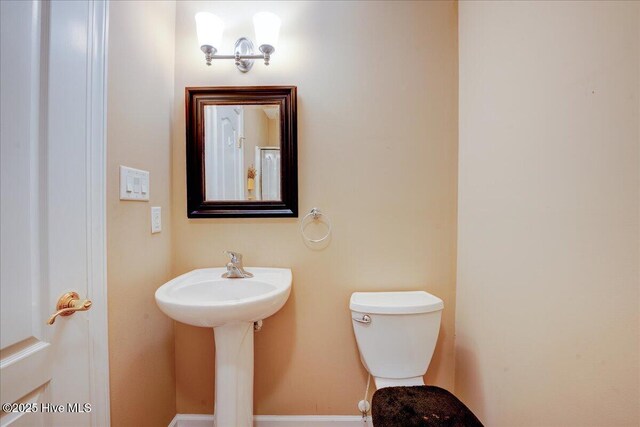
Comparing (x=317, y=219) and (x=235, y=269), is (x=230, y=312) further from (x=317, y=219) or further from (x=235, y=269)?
(x=317, y=219)

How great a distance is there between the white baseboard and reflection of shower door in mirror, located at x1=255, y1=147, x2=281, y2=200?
110cm

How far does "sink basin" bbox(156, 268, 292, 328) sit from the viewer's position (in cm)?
80

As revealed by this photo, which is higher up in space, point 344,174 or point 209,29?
point 209,29

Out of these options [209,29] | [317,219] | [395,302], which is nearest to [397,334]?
[395,302]

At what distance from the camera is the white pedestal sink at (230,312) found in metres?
0.81

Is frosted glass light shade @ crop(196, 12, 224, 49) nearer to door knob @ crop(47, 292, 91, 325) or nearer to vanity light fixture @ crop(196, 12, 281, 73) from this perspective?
vanity light fixture @ crop(196, 12, 281, 73)

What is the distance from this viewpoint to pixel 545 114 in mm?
785

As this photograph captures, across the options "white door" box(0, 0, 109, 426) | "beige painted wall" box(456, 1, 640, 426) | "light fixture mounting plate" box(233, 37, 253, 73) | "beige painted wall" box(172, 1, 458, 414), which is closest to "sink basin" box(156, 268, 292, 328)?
"beige painted wall" box(172, 1, 458, 414)

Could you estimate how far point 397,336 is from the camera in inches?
41.5

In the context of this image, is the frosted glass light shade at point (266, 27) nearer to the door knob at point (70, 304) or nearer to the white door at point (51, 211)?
the white door at point (51, 211)

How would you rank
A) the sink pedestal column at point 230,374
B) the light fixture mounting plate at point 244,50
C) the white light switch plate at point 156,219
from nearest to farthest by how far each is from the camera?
the sink pedestal column at point 230,374 → the white light switch plate at point 156,219 → the light fixture mounting plate at point 244,50

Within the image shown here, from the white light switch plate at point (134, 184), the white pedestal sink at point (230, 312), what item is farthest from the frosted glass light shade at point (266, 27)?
the white pedestal sink at point (230, 312)

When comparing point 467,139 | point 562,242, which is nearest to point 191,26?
point 467,139

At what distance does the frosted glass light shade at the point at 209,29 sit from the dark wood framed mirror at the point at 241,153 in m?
0.20
